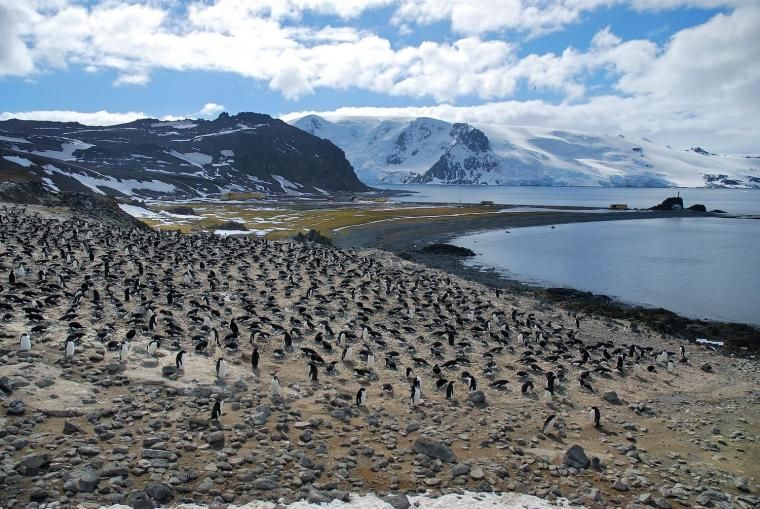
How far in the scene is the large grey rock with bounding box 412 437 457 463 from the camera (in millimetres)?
11797

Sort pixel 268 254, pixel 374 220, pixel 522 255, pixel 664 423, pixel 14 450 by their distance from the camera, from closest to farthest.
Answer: pixel 14 450
pixel 664 423
pixel 268 254
pixel 522 255
pixel 374 220

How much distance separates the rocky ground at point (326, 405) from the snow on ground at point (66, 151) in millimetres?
157844

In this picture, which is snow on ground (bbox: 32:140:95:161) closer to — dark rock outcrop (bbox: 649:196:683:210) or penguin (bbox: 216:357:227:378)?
dark rock outcrop (bbox: 649:196:683:210)

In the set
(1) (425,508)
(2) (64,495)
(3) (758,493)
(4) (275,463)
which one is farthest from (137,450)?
(3) (758,493)

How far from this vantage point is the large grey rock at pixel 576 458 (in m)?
12.0

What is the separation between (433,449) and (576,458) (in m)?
3.08

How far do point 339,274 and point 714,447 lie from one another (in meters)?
23.1

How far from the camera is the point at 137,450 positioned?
10.6 metres

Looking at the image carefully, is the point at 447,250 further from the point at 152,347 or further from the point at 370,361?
the point at 152,347

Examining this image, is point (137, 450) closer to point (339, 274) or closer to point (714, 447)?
point (714, 447)

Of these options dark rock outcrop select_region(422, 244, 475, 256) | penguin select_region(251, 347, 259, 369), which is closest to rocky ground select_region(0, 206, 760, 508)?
penguin select_region(251, 347, 259, 369)

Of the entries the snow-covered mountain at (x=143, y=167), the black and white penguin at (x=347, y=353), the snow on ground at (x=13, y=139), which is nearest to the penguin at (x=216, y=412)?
the black and white penguin at (x=347, y=353)

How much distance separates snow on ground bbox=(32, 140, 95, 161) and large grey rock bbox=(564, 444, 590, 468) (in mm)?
177980

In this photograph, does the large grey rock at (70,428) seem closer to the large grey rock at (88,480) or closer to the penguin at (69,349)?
the large grey rock at (88,480)
